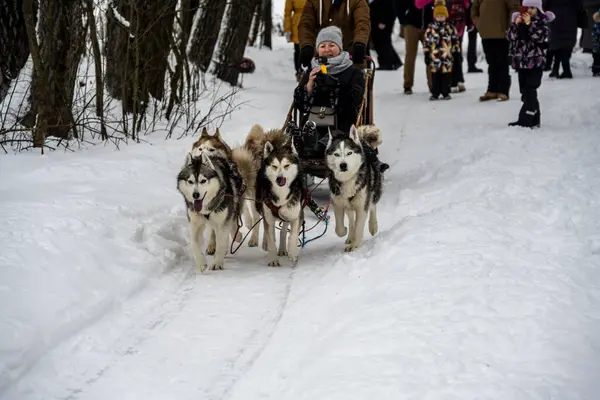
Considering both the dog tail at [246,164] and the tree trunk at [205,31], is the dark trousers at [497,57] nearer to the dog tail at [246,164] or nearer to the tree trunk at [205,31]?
the tree trunk at [205,31]

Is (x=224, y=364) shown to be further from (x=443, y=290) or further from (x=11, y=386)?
(x=443, y=290)

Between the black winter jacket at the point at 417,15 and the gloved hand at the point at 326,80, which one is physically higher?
the black winter jacket at the point at 417,15

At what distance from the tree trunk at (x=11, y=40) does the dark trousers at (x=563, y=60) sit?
8479 mm

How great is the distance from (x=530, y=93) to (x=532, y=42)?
602 millimetres

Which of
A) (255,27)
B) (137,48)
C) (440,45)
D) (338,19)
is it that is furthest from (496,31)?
(255,27)

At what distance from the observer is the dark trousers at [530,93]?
7922mm

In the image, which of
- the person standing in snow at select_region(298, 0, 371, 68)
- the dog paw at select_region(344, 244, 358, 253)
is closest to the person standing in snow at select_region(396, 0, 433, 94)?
the person standing in snow at select_region(298, 0, 371, 68)

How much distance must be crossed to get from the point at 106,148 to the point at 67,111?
0.55 metres

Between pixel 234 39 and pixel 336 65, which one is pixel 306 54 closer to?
pixel 336 65

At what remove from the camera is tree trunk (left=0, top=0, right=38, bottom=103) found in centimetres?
673

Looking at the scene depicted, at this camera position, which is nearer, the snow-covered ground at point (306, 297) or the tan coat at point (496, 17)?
the snow-covered ground at point (306, 297)

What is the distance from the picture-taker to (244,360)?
10.8 feet

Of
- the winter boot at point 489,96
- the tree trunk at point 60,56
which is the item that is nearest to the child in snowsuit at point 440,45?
the winter boot at point 489,96

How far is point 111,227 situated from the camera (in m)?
4.77
